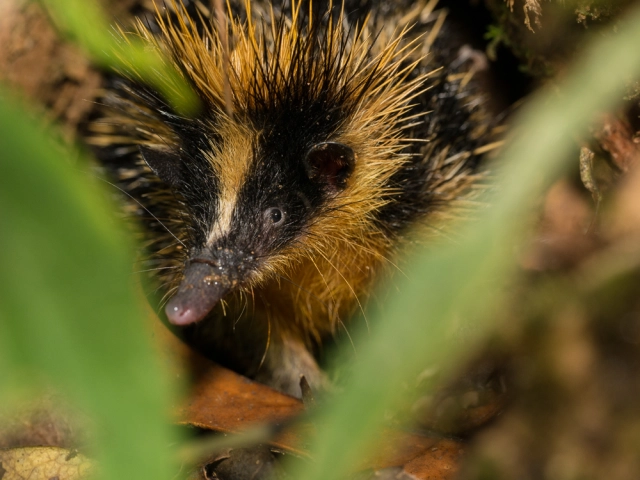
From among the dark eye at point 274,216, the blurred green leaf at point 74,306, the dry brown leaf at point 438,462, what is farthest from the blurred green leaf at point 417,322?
the dark eye at point 274,216

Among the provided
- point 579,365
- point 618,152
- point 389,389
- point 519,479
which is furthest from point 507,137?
point 389,389

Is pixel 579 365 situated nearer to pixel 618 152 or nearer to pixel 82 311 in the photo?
pixel 618 152

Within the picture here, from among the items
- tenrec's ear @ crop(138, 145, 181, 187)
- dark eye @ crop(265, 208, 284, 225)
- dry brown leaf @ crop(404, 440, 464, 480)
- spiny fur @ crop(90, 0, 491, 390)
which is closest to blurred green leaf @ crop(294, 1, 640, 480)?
dry brown leaf @ crop(404, 440, 464, 480)

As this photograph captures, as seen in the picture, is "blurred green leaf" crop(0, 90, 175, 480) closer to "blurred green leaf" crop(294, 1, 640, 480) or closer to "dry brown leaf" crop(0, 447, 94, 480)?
"blurred green leaf" crop(294, 1, 640, 480)

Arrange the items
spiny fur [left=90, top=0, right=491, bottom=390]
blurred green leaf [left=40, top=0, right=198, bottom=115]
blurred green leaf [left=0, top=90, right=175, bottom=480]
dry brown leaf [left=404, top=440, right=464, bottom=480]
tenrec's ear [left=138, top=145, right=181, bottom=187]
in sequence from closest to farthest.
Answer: blurred green leaf [left=0, top=90, right=175, bottom=480] → blurred green leaf [left=40, top=0, right=198, bottom=115] → dry brown leaf [left=404, top=440, right=464, bottom=480] → spiny fur [left=90, top=0, right=491, bottom=390] → tenrec's ear [left=138, top=145, right=181, bottom=187]

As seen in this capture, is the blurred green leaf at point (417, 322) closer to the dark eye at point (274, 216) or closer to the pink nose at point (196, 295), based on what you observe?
the pink nose at point (196, 295)

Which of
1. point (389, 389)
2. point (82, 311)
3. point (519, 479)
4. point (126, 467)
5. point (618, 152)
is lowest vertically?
point (519, 479)

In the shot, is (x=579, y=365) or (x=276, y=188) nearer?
(x=276, y=188)
